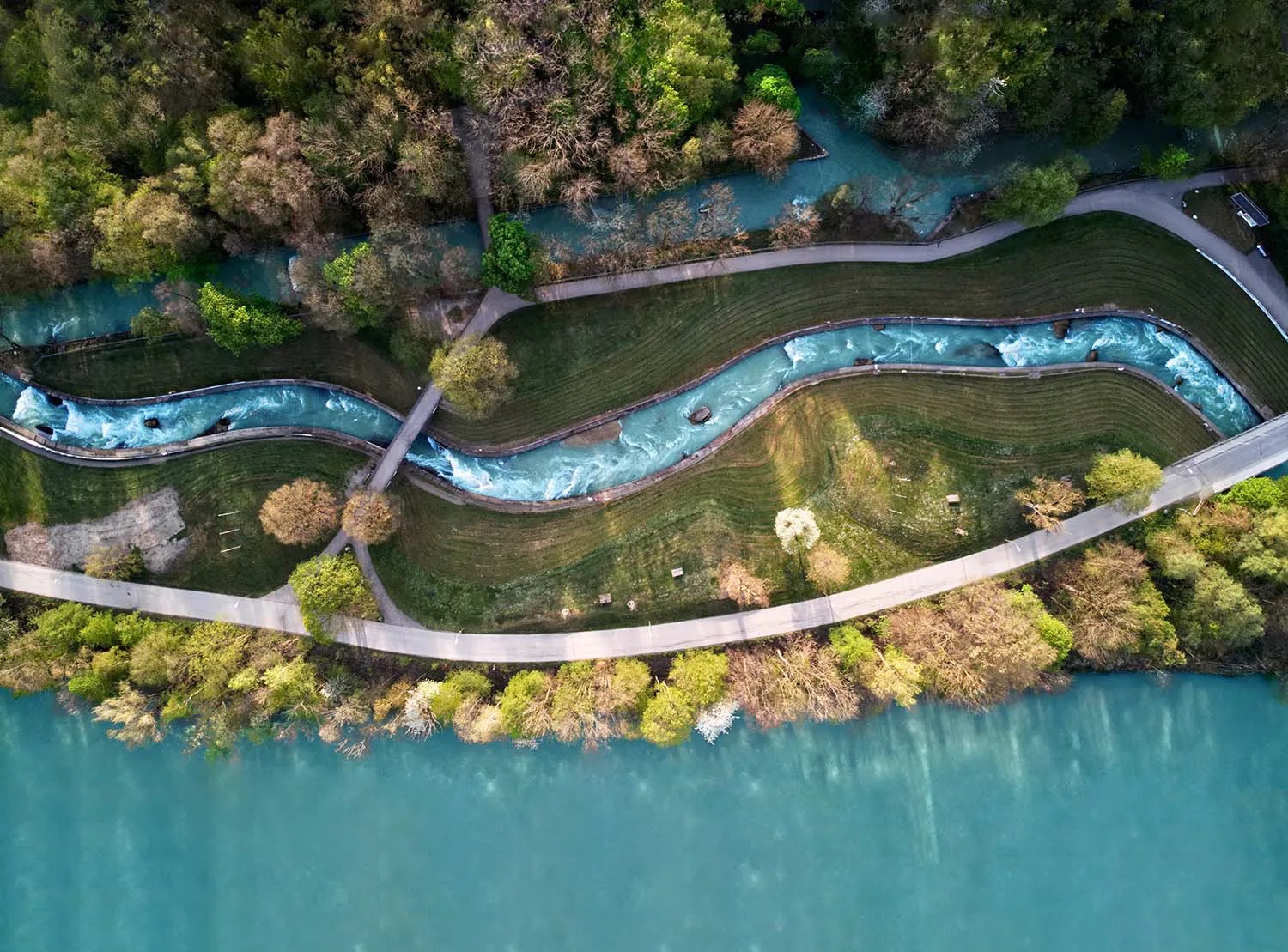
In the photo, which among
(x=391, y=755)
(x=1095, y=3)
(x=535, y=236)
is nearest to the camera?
(x=1095, y=3)

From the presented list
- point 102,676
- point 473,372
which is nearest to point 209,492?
point 102,676

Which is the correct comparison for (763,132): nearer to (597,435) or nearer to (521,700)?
(597,435)

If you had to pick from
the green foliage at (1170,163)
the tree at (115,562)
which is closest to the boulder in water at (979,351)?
the green foliage at (1170,163)

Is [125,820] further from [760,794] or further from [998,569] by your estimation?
[998,569]

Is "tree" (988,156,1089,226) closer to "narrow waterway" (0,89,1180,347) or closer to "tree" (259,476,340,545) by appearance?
"narrow waterway" (0,89,1180,347)

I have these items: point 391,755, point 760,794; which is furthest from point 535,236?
point 760,794

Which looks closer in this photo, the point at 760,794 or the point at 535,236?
the point at 535,236

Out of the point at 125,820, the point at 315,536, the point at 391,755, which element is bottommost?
the point at 125,820

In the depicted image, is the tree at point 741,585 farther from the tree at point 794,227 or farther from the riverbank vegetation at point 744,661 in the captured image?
the tree at point 794,227
